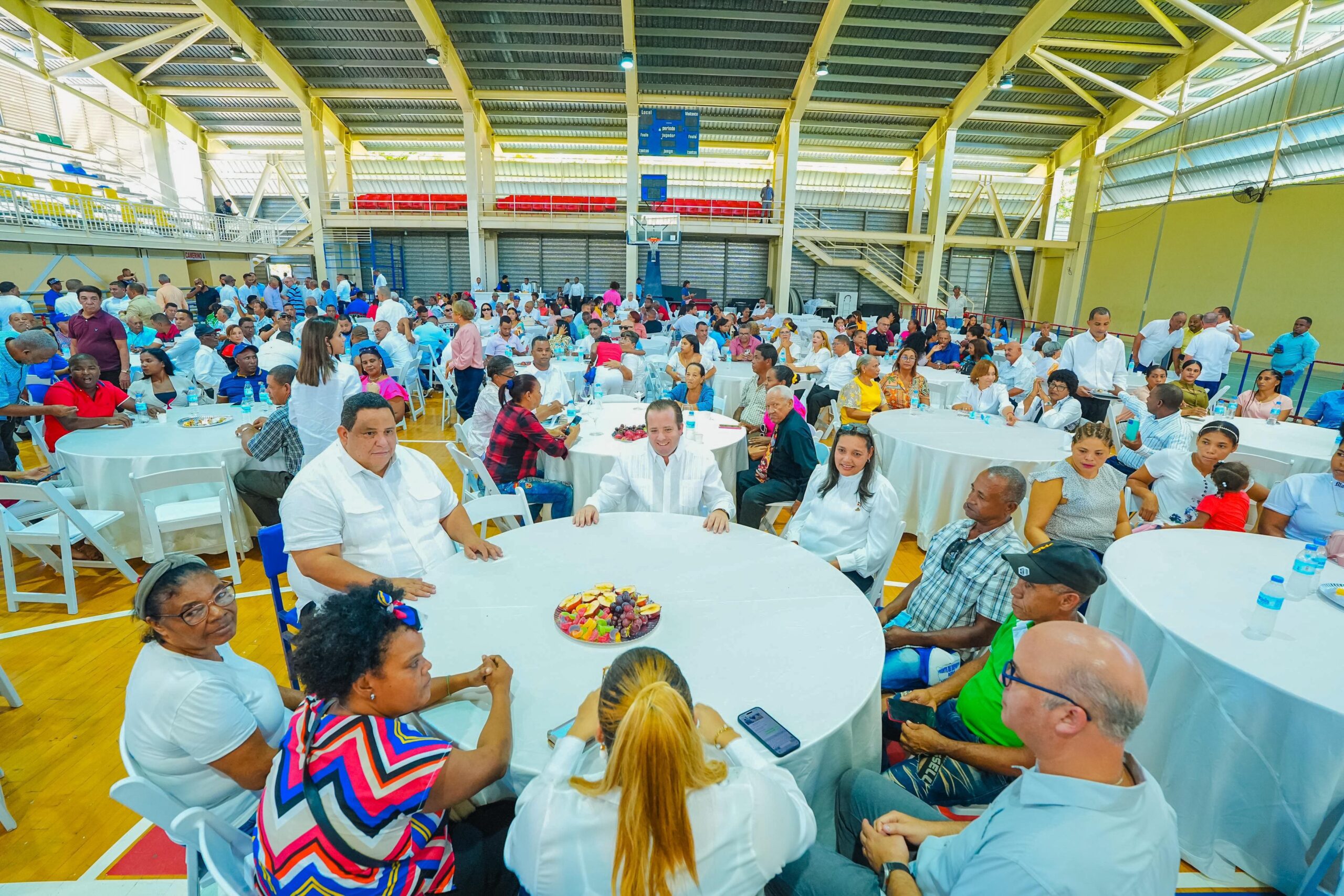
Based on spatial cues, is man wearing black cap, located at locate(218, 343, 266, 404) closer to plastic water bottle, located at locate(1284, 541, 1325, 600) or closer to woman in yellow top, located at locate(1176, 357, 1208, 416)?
plastic water bottle, located at locate(1284, 541, 1325, 600)

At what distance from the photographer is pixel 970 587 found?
2.36 m

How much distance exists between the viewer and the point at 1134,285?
16688 millimetres

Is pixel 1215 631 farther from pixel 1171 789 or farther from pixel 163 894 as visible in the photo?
pixel 163 894

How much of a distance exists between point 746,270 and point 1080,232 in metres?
10.1

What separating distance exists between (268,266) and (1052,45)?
2274 cm

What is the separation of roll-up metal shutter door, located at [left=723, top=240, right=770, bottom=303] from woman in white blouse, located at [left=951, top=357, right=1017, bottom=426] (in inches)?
576

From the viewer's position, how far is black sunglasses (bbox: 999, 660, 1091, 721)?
1.21 metres

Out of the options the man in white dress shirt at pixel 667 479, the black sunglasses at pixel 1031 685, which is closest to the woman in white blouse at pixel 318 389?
the man in white dress shirt at pixel 667 479

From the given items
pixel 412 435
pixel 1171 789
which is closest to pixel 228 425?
pixel 412 435

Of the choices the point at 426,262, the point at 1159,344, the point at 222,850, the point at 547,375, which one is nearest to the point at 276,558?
the point at 222,850

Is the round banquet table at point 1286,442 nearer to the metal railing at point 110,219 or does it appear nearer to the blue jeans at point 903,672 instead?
the blue jeans at point 903,672

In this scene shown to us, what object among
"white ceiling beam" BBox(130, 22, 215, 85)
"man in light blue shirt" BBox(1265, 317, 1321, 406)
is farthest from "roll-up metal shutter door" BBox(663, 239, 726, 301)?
"man in light blue shirt" BBox(1265, 317, 1321, 406)

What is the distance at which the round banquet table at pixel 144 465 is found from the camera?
3.80 meters

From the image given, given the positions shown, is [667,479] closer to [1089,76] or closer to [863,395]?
[863,395]
